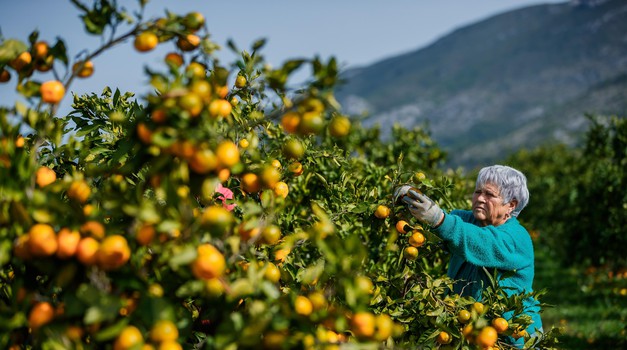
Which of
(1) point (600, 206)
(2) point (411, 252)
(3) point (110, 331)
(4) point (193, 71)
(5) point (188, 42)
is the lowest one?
(1) point (600, 206)

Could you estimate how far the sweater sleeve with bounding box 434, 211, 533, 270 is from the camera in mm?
2309

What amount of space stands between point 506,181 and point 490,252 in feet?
1.65

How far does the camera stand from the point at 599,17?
190500 millimetres

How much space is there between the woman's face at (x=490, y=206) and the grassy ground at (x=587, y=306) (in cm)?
241

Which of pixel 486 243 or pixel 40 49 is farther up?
pixel 40 49

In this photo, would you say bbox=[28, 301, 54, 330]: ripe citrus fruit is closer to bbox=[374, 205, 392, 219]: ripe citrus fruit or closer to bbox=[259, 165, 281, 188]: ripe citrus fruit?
bbox=[259, 165, 281, 188]: ripe citrus fruit

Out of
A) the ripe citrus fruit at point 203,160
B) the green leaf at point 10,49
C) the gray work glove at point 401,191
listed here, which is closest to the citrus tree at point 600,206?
the gray work glove at point 401,191

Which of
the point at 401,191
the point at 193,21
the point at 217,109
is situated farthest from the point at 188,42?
the point at 401,191

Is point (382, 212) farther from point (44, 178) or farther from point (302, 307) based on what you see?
point (44, 178)

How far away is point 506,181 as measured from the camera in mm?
2639

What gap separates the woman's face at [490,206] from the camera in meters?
2.66

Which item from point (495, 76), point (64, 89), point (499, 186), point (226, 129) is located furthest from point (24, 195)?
point (495, 76)

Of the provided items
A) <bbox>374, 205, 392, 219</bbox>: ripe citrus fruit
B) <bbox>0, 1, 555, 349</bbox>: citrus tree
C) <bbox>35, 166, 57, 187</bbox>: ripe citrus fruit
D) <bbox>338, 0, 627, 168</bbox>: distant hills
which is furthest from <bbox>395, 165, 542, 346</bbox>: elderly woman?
<bbox>338, 0, 627, 168</bbox>: distant hills

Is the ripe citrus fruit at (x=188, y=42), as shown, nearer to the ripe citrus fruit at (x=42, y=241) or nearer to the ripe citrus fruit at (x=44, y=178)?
the ripe citrus fruit at (x=44, y=178)
